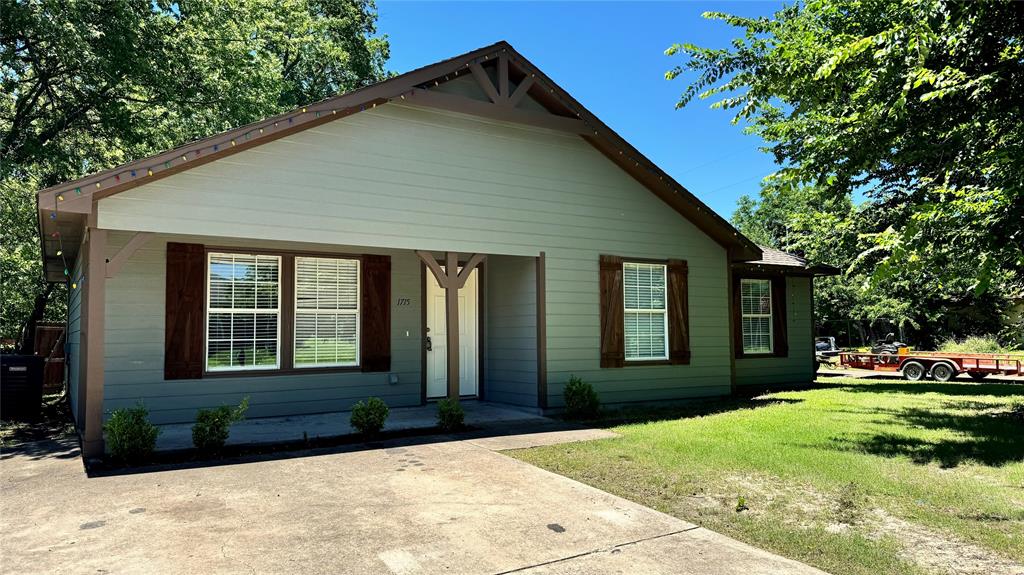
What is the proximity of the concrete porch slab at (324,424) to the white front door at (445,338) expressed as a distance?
546 mm

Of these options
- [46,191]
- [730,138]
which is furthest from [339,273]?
[730,138]

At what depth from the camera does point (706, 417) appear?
9055mm

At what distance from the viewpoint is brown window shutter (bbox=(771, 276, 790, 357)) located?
1332 centimetres

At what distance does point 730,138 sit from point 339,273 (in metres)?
27.1

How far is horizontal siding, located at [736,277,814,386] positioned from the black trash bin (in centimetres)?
1285

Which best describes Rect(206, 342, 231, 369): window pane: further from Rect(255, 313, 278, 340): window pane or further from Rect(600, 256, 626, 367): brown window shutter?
Rect(600, 256, 626, 367): brown window shutter

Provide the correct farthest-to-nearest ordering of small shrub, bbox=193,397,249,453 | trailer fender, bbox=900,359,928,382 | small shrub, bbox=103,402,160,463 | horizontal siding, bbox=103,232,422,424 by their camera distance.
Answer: trailer fender, bbox=900,359,928,382, horizontal siding, bbox=103,232,422,424, small shrub, bbox=193,397,249,453, small shrub, bbox=103,402,160,463

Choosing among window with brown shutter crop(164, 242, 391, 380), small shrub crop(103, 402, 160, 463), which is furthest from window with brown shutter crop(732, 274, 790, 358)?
small shrub crop(103, 402, 160, 463)

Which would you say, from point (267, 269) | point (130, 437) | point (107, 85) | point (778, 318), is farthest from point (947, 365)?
point (107, 85)

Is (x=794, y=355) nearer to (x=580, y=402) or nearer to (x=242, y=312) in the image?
(x=580, y=402)

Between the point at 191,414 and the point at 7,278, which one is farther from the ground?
the point at 7,278

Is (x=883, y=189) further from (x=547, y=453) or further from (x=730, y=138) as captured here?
(x=730, y=138)

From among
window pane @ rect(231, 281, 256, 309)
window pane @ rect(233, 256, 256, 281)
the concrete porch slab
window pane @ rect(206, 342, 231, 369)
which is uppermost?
window pane @ rect(233, 256, 256, 281)

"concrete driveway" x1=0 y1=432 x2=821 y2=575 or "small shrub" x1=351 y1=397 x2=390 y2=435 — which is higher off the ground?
"small shrub" x1=351 y1=397 x2=390 y2=435
